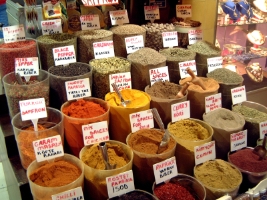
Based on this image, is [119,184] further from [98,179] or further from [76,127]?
[76,127]

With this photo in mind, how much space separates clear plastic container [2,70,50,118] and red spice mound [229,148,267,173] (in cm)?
81

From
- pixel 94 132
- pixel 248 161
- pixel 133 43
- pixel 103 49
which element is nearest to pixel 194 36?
pixel 133 43

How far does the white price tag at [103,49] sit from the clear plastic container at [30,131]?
14.9 inches

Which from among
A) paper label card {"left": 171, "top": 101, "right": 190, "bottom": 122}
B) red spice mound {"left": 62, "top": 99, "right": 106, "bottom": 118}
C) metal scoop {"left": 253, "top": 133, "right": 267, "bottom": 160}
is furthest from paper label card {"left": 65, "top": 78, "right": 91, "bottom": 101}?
metal scoop {"left": 253, "top": 133, "right": 267, "bottom": 160}

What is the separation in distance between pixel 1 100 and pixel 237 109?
3.66 ft

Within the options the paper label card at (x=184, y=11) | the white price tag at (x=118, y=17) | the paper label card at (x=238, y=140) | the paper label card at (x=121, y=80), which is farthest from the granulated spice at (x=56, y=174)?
the paper label card at (x=184, y=11)

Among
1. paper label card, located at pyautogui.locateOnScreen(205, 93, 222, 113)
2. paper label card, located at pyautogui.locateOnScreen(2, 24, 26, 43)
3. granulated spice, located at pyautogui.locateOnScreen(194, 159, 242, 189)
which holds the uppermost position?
paper label card, located at pyautogui.locateOnScreen(2, 24, 26, 43)

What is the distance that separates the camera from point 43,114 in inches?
47.5

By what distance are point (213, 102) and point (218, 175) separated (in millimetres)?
389

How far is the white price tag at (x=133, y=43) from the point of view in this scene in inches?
61.2

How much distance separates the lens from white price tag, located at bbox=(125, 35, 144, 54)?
1555 mm

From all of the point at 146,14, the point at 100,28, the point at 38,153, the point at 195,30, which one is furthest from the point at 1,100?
the point at 195,30

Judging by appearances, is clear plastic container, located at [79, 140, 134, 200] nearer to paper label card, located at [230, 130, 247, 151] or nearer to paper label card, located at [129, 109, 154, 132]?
paper label card, located at [129, 109, 154, 132]

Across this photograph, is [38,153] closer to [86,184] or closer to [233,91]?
[86,184]
